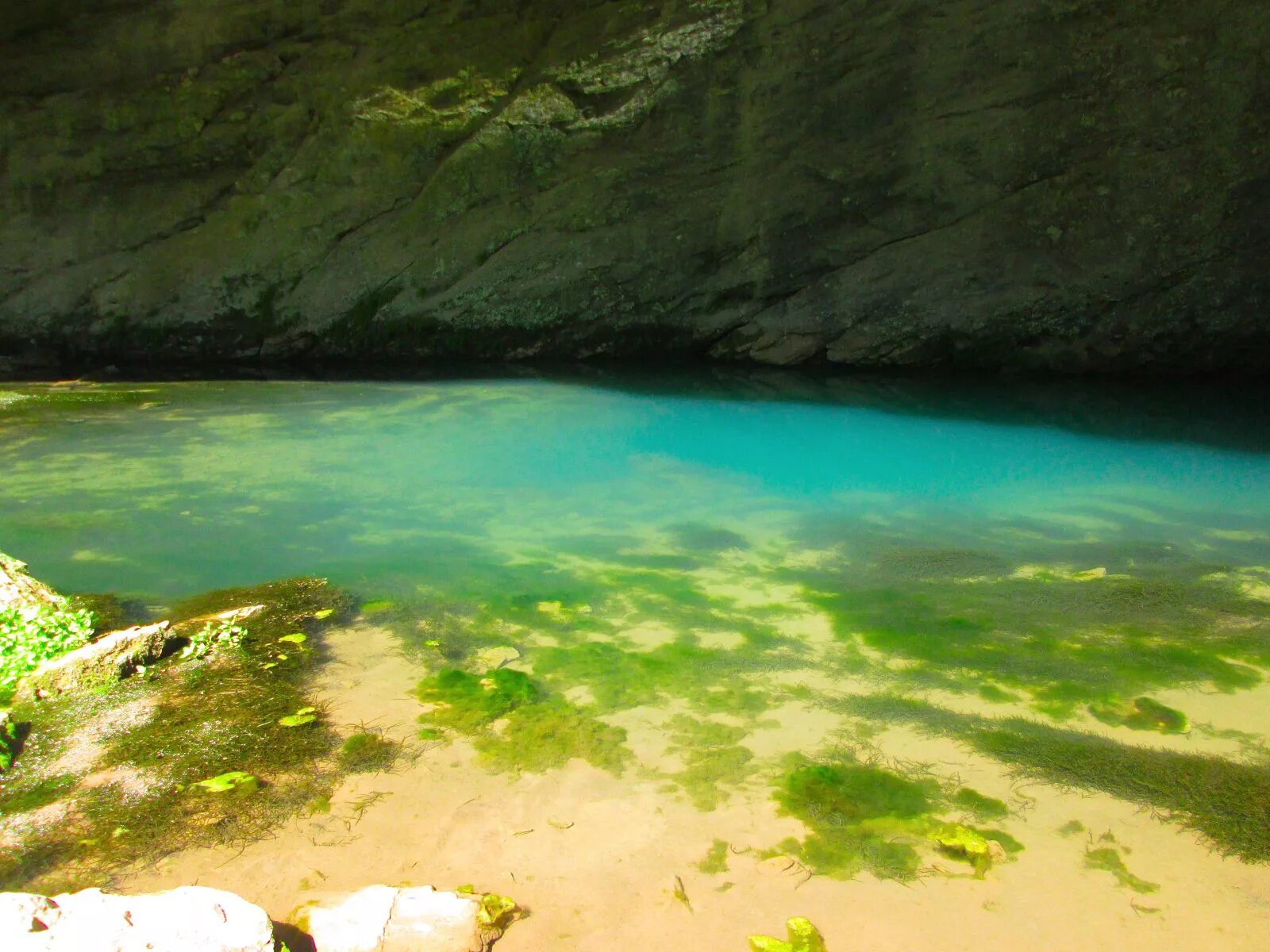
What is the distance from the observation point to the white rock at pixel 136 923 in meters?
1.23

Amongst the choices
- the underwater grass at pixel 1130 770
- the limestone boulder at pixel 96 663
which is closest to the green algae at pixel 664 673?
the underwater grass at pixel 1130 770

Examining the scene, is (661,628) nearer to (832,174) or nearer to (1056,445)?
(1056,445)

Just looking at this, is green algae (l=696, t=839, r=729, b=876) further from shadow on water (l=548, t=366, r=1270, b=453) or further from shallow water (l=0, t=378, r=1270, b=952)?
shadow on water (l=548, t=366, r=1270, b=453)

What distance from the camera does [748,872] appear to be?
1.65 meters

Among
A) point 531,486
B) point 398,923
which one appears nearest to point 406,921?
point 398,923

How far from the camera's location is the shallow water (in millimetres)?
1634

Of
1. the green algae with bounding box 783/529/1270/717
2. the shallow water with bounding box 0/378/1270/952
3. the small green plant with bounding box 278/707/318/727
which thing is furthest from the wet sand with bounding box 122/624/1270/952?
the green algae with bounding box 783/529/1270/717

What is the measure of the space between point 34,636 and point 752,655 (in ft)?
5.66

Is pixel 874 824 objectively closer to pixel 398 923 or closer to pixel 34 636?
pixel 398 923

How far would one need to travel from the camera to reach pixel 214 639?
8.08 feet

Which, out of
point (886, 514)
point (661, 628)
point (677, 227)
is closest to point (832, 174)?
point (677, 227)

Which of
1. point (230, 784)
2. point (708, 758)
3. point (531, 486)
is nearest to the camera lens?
point (230, 784)

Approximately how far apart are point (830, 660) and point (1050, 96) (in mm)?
5230

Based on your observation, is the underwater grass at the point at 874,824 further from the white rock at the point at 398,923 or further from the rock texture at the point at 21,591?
the rock texture at the point at 21,591
